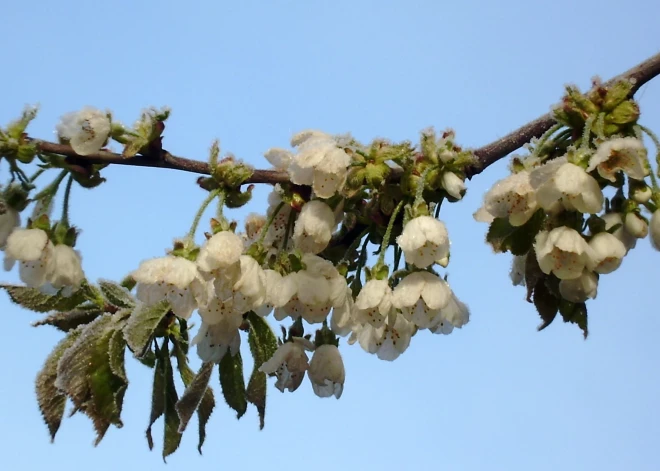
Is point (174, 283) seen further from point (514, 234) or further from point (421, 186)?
point (514, 234)

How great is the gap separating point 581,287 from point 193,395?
1.11 meters

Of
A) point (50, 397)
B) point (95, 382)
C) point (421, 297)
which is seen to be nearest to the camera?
point (421, 297)

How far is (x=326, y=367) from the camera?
105 inches

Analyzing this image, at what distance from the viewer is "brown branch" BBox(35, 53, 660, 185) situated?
247 cm

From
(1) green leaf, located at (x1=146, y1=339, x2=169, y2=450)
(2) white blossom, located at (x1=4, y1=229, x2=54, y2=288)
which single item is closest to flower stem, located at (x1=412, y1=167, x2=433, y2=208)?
(1) green leaf, located at (x1=146, y1=339, x2=169, y2=450)

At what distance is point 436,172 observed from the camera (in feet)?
8.27

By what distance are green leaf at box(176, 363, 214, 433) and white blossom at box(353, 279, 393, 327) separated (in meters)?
0.47

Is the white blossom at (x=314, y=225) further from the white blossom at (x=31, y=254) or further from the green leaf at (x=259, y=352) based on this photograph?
the white blossom at (x=31, y=254)

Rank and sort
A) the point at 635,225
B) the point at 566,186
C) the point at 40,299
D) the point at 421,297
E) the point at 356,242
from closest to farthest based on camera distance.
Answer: the point at 566,186
the point at 635,225
the point at 421,297
the point at 356,242
the point at 40,299

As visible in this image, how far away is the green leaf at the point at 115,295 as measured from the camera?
2.82m

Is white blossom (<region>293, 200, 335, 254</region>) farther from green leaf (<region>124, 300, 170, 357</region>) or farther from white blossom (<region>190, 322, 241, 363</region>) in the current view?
green leaf (<region>124, 300, 170, 357</region>)

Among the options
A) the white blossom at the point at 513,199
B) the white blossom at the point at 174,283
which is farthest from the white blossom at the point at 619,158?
the white blossom at the point at 174,283

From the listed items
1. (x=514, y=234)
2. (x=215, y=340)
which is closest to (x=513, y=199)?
(x=514, y=234)

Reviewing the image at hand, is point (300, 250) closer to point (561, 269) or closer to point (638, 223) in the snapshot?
point (561, 269)
